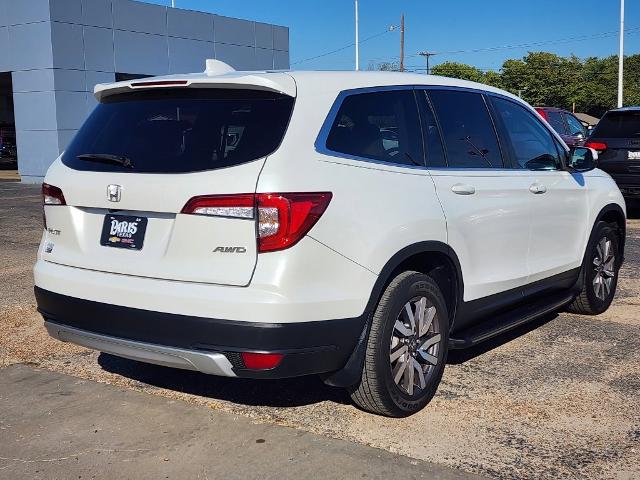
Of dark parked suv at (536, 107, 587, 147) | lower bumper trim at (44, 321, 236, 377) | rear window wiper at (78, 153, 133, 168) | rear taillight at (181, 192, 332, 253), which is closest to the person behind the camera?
rear taillight at (181, 192, 332, 253)

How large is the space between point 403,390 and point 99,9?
865 inches

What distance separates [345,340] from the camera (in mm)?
3561

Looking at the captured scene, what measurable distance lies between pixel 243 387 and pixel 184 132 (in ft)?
5.59

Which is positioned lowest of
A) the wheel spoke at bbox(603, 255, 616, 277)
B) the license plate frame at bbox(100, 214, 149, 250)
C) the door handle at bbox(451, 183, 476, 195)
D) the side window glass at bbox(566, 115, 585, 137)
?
the wheel spoke at bbox(603, 255, 616, 277)

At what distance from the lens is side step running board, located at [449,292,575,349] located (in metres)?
4.45

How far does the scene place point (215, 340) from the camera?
339cm

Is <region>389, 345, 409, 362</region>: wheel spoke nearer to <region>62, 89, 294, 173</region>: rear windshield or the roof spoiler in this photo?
<region>62, 89, 294, 173</region>: rear windshield

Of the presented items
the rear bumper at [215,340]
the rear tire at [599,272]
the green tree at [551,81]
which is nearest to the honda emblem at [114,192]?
the rear bumper at [215,340]

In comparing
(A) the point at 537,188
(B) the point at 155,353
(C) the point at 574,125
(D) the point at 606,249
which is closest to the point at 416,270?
(A) the point at 537,188

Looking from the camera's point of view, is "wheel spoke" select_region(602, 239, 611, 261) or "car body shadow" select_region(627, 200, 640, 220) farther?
"car body shadow" select_region(627, 200, 640, 220)

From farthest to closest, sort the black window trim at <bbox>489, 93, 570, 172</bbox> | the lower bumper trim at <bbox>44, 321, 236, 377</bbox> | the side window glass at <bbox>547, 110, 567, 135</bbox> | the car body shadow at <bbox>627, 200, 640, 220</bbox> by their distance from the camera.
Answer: the side window glass at <bbox>547, 110, 567, 135</bbox>, the car body shadow at <bbox>627, 200, 640, 220</bbox>, the black window trim at <bbox>489, 93, 570, 172</bbox>, the lower bumper trim at <bbox>44, 321, 236, 377</bbox>

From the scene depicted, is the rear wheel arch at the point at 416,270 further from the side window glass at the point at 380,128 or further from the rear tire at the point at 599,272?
the rear tire at the point at 599,272

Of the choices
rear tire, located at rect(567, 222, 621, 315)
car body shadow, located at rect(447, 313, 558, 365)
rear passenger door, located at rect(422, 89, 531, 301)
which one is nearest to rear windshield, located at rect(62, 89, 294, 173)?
rear passenger door, located at rect(422, 89, 531, 301)

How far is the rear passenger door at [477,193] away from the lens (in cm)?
432
